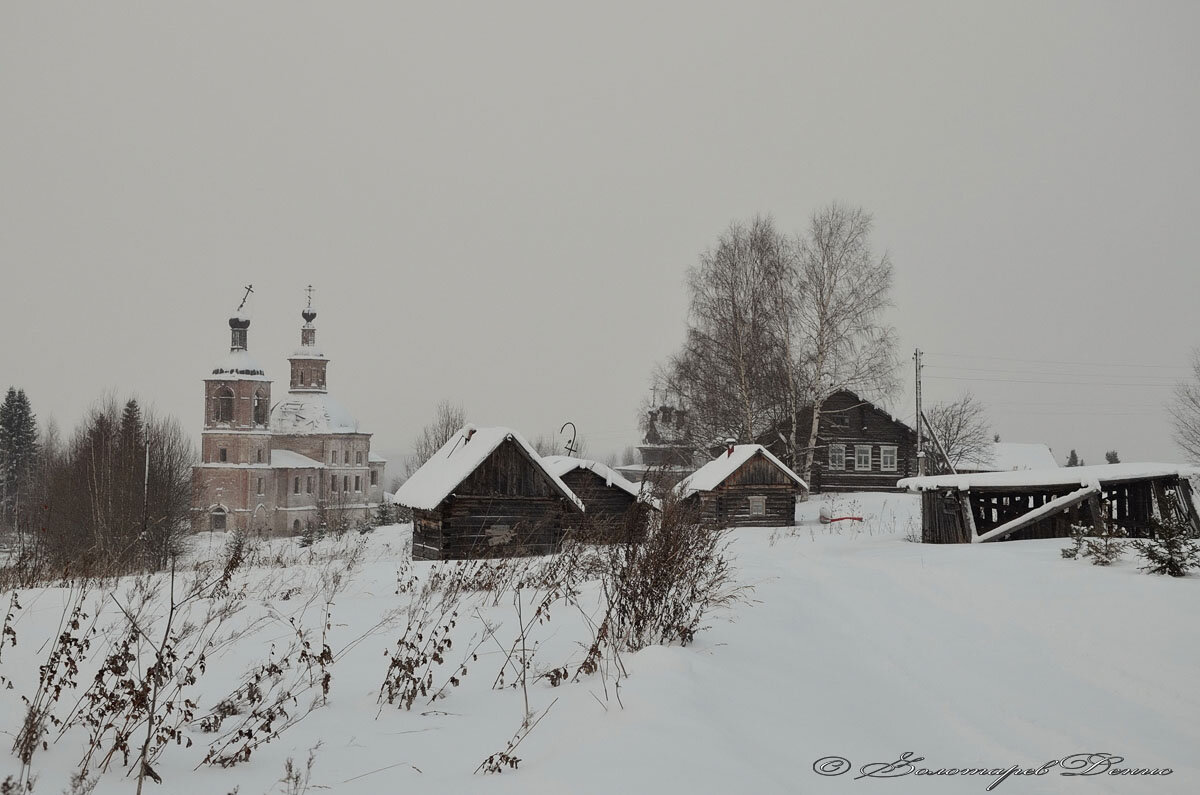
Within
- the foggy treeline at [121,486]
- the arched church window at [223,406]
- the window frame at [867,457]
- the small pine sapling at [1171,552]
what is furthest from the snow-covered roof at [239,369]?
the small pine sapling at [1171,552]

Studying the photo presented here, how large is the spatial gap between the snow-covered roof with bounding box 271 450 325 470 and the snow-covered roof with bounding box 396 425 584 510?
5118 cm

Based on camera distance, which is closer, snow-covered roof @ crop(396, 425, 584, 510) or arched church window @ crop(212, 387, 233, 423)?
snow-covered roof @ crop(396, 425, 584, 510)

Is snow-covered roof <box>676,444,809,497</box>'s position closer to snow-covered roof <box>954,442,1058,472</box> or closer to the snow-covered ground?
the snow-covered ground

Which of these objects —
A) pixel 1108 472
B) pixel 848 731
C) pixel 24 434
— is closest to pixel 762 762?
pixel 848 731

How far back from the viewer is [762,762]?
4.16 m

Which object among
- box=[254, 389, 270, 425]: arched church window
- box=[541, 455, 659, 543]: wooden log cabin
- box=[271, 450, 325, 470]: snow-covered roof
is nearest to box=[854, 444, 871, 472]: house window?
box=[541, 455, 659, 543]: wooden log cabin

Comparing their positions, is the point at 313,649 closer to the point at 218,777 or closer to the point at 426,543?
the point at 218,777

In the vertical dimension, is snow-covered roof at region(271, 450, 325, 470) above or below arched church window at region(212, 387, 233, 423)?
below

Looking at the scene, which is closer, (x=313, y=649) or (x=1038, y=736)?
(x=1038, y=736)

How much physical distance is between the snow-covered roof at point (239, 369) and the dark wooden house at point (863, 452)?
4610cm

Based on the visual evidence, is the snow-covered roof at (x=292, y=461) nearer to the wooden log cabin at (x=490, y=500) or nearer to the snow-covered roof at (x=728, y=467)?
the snow-covered roof at (x=728, y=467)

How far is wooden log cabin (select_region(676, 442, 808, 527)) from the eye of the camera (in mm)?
27922

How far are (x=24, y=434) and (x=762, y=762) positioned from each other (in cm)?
7227

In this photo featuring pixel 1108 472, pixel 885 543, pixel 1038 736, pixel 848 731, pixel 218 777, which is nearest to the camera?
pixel 218 777
